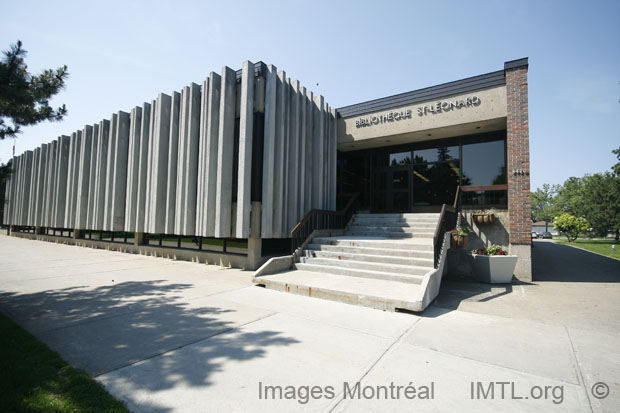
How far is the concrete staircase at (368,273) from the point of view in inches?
220

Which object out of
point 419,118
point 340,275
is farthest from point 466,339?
point 419,118

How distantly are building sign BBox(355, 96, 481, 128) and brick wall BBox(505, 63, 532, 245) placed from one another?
119 cm

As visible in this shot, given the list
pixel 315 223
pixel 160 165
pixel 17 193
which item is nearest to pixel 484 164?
pixel 315 223

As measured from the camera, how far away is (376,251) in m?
8.28

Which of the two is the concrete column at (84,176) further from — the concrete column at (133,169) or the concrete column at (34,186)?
the concrete column at (34,186)

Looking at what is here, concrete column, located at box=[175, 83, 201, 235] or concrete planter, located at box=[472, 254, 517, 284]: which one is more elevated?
concrete column, located at box=[175, 83, 201, 235]

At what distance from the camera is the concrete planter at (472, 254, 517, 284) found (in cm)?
818

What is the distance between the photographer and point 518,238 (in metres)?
9.08

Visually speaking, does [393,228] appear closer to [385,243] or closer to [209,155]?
[385,243]

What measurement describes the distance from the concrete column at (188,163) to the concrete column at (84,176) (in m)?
9.99

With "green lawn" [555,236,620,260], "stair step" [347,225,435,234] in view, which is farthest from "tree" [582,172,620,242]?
"stair step" [347,225,435,234]

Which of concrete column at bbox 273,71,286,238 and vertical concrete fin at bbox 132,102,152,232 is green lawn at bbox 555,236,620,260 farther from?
vertical concrete fin at bbox 132,102,152,232

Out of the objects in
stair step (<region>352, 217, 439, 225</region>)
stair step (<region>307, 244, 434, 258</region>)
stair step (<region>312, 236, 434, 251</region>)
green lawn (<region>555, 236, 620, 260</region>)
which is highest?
stair step (<region>352, 217, 439, 225</region>)

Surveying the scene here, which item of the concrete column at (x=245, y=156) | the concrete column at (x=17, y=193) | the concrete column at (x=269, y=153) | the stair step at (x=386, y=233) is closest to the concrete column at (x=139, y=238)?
the concrete column at (x=245, y=156)
